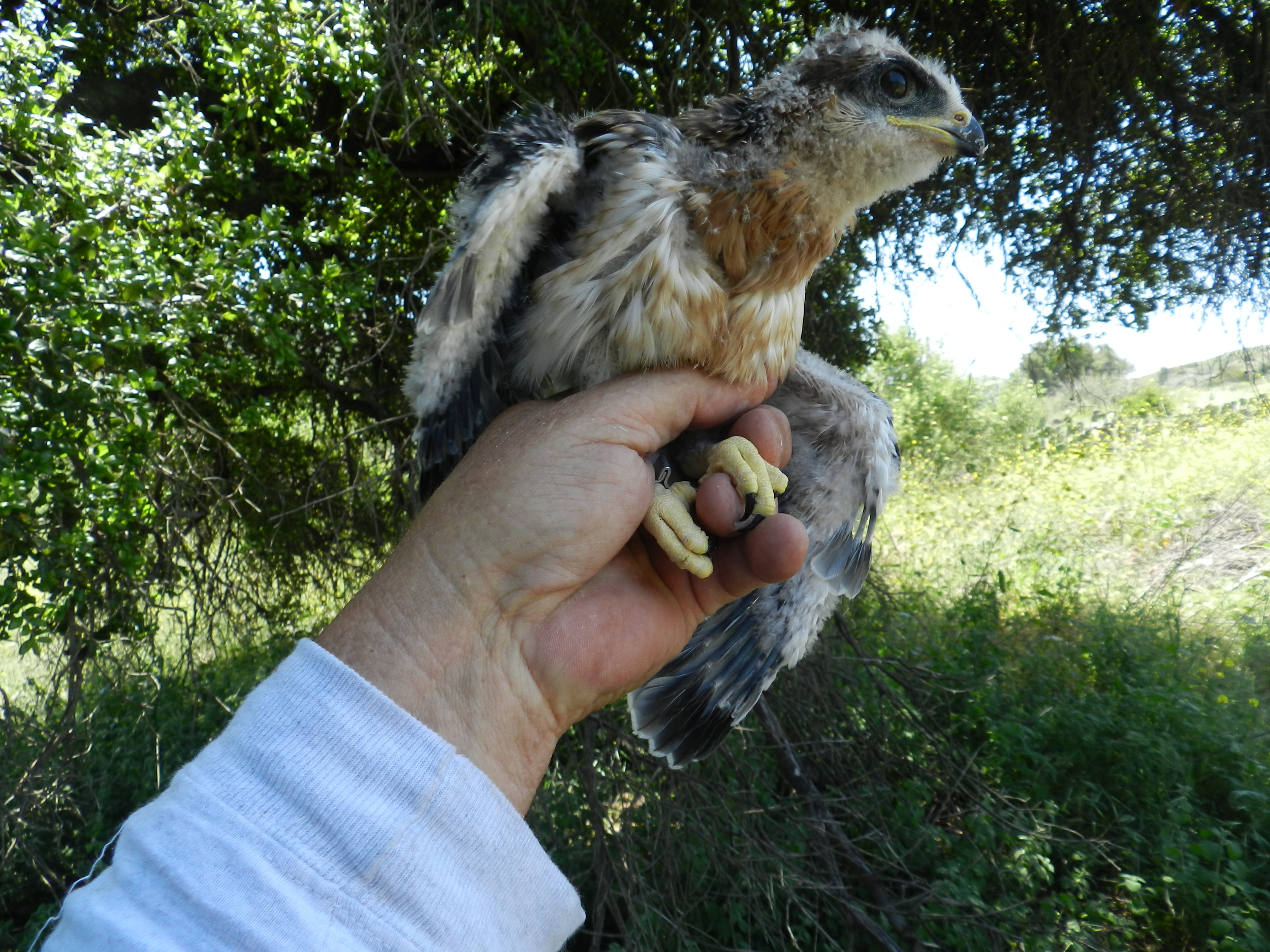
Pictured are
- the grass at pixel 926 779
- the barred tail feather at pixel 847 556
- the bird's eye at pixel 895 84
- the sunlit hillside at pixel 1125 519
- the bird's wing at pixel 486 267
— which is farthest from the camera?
the sunlit hillside at pixel 1125 519

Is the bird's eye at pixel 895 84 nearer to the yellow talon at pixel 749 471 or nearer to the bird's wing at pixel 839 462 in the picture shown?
the bird's wing at pixel 839 462

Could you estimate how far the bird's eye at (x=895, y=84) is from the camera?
2.29 metres

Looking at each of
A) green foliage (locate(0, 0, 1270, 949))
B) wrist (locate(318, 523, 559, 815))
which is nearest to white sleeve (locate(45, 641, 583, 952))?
wrist (locate(318, 523, 559, 815))

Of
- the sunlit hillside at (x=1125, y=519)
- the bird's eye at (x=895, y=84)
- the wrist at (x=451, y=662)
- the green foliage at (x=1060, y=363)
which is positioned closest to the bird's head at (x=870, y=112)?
the bird's eye at (x=895, y=84)

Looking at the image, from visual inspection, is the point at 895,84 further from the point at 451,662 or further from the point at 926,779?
the point at 926,779

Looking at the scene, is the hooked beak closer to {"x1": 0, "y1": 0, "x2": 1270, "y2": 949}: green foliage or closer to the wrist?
{"x1": 0, "y1": 0, "x2": 1270, "y2": 949}: green foliage

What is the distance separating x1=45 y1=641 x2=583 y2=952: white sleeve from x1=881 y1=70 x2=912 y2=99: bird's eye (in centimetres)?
246

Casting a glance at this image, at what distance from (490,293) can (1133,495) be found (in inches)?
383

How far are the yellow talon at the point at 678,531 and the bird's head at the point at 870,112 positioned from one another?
118cm

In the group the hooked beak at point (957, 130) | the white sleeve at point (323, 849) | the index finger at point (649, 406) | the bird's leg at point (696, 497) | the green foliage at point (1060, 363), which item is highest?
the hooked beak at point (957, 130)

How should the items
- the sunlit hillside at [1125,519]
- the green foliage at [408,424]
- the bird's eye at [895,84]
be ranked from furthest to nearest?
1. the sunlit hillside at [1125,519]
2. the green foliage at [408,424]
3. the bird's eye at [895,84]

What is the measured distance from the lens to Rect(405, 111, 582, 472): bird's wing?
1.86 m

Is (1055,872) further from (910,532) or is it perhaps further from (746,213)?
(910,532)

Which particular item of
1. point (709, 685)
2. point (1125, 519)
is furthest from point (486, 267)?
point (1125, 519)
